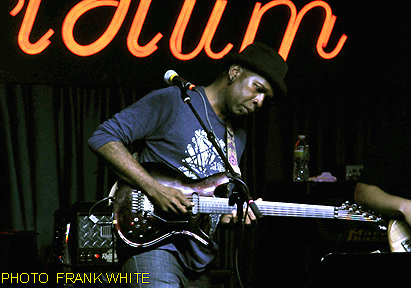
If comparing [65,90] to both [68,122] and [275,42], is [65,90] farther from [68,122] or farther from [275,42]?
[275,42]

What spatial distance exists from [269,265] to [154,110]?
232cm

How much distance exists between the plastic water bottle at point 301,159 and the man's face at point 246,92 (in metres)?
2.03

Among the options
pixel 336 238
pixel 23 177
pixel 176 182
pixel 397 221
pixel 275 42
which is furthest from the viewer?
pixel 275 42

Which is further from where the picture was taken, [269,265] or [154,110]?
[269,265]

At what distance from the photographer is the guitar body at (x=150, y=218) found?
7.27 feet

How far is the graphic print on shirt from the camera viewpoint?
2373 millimetres

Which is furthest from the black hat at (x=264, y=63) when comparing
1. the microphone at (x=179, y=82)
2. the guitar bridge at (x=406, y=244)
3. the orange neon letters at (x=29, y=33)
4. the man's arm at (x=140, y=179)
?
the orange neon letters at (x=29, y=33)

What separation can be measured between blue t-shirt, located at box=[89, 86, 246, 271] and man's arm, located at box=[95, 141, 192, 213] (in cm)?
6

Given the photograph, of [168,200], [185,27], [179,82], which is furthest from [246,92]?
[185,27]

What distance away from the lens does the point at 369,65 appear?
5.01 meters

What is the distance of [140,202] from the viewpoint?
7.39ft

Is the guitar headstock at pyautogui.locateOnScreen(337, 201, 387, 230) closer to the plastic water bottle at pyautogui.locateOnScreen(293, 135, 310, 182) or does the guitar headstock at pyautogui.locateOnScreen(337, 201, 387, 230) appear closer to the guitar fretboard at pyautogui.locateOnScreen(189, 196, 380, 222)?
the guitar fretboard at pyautogui.locateOnScreen(189, 196, 380, 222)

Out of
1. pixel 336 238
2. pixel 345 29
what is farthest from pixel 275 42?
pixel 336 238

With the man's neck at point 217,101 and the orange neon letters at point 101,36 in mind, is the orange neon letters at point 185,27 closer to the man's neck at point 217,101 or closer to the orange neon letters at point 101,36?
the orange neon letters at point 101,36
